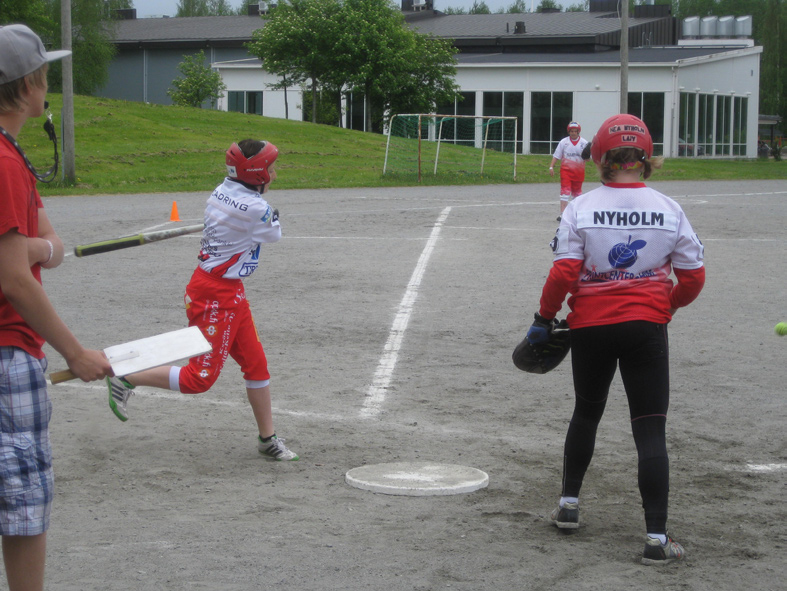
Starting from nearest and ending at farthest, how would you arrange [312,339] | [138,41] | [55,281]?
[312,339]
[55,281]
[138,41]

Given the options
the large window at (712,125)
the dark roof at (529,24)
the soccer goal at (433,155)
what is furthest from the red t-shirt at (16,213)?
the dark roof at (529,24)

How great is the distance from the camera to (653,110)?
5216cm

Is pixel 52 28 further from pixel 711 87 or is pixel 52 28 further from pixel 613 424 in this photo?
pixel 613 424

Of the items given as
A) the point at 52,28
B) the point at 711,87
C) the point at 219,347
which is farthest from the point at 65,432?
the point at 52,28

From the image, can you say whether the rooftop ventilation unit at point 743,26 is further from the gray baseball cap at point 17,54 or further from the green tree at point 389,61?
the gray baseball cap at point 17,54

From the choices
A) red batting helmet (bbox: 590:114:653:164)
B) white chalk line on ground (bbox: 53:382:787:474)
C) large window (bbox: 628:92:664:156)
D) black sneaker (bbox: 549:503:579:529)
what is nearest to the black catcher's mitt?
black sneaker (bbox: 549:503:579:529)

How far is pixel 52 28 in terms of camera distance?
63.3 metres

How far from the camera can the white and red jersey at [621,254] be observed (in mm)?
4051

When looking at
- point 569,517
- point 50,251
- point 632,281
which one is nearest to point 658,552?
point 569,517

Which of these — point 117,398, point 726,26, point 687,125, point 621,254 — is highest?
point 726,26

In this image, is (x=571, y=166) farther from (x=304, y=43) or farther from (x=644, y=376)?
(x=304, y=43)

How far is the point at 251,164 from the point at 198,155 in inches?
1168

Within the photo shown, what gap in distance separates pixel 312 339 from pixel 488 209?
41.8 feet

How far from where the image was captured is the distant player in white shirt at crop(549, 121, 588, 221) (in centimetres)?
1992
